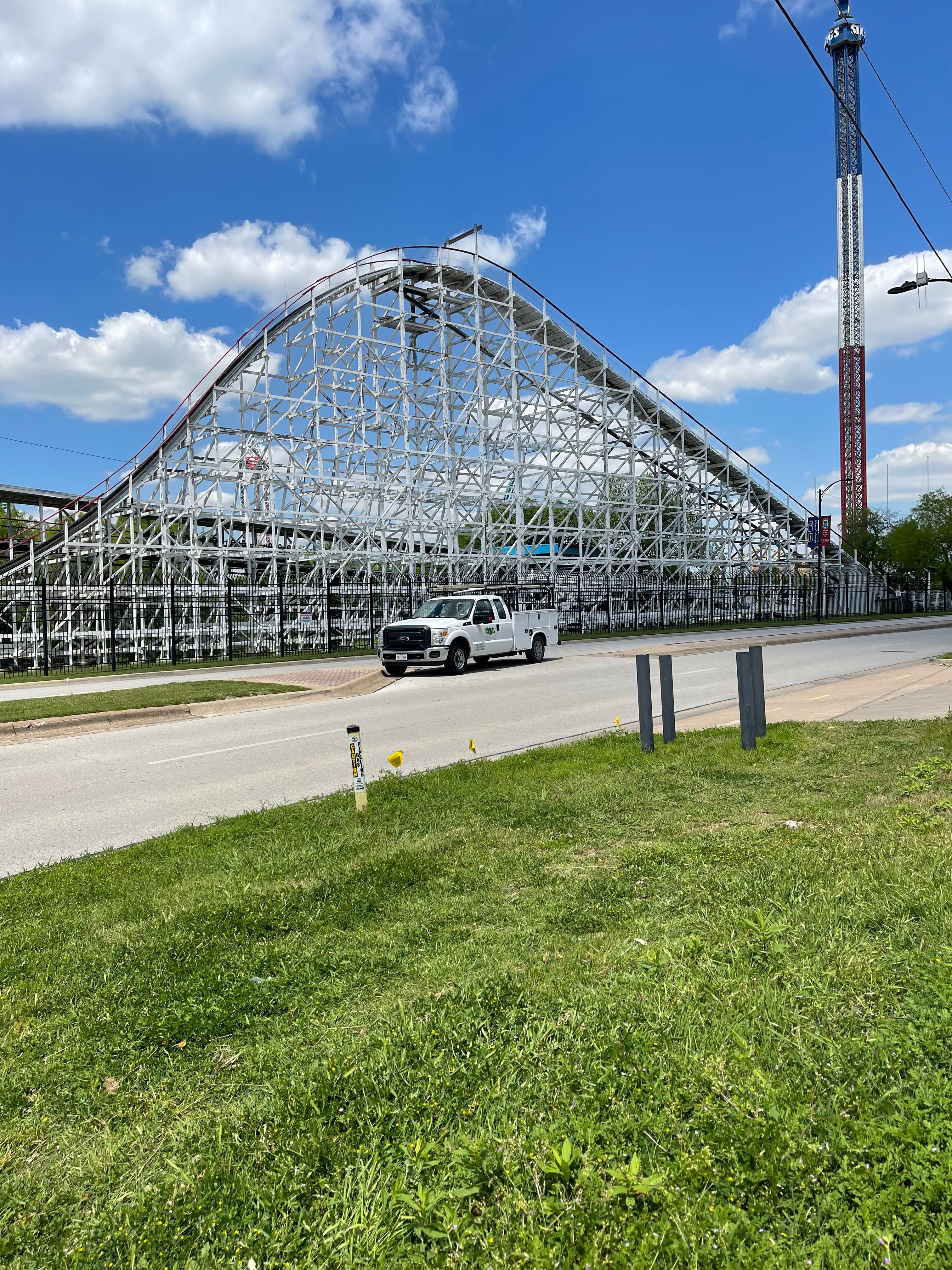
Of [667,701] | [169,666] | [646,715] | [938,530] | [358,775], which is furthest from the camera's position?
[938,530]

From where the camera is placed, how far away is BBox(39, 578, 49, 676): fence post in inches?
1021

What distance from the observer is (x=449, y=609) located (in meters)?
23.4

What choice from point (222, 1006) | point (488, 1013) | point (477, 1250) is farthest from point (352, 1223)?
point (222, 1006)

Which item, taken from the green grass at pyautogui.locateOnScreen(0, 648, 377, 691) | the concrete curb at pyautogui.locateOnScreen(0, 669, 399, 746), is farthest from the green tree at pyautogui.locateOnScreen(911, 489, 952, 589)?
the concrete curb at pyautogui.locateOnScreen(0, 669, 399, 746)

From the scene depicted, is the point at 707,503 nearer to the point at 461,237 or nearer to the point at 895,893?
the point at 461,237

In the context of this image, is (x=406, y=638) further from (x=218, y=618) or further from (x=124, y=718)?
(x=218, y=618)

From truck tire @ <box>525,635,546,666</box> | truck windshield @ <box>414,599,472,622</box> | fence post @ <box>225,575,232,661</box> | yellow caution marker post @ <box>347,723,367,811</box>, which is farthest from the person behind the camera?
fence post @ <box>225,575,232,661</box>

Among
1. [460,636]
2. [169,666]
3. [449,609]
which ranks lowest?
[169,666]

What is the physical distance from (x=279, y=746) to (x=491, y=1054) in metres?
8.91

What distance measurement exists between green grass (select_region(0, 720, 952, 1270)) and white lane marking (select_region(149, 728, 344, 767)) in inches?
195

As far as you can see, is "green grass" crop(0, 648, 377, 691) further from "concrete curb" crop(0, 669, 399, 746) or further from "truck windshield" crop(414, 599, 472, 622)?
"concrete curb" crop(0, 669, 399, 746)

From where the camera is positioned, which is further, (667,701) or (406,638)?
(406,638)

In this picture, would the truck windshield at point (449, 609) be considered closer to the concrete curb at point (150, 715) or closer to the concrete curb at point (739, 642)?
the concrete curb at point (150, 715)

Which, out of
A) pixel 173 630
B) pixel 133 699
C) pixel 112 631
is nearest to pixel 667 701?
pixel 133 699
